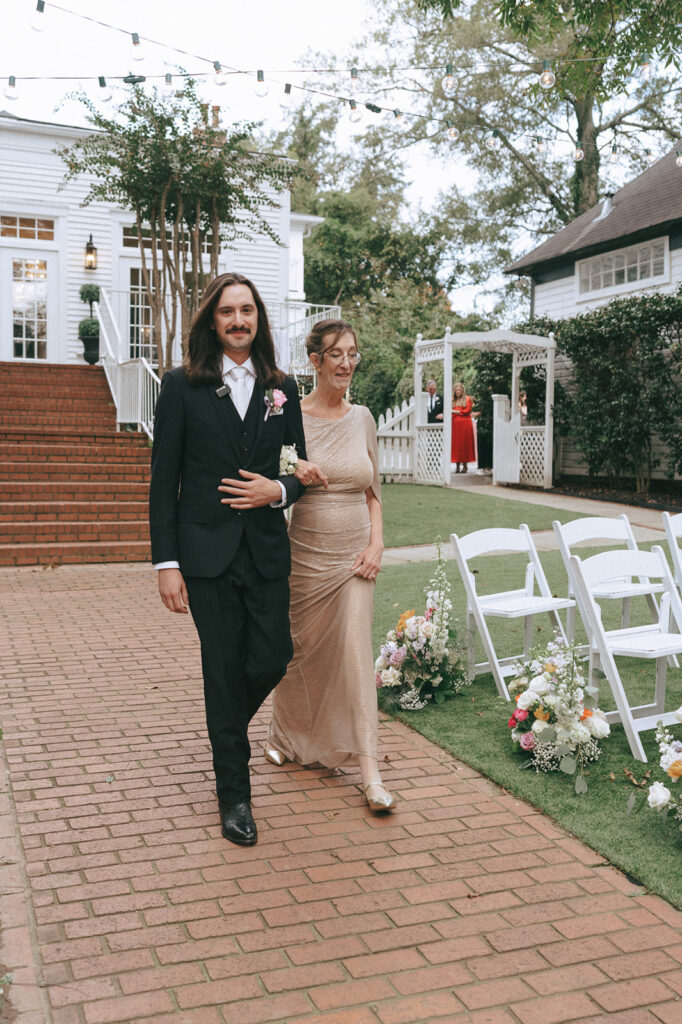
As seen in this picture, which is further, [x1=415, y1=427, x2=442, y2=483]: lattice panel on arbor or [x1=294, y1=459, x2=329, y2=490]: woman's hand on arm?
[x1=415, y1=427, x2=442, y2=483]: lattice panel on arbor

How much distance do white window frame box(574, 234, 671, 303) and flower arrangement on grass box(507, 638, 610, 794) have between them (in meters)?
15.8

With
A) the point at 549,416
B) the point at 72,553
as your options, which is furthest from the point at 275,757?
the point at 549,416

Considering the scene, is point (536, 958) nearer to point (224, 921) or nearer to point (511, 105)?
point (224, 921)

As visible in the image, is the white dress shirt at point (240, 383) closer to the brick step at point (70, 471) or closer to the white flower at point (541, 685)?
the white flower at point (541, 685)

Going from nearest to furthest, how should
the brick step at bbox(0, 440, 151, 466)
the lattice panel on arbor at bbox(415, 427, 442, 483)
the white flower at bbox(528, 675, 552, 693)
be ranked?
the white flower at bbox(528, 675, 552, 693) < the brick step at bbox(0, 440, 151, 466) < the lattice panel on arbor at bbox(415, 427, 442, 483)

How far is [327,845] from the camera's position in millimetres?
3727

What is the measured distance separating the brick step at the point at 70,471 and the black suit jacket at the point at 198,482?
379 inches

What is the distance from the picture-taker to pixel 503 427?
19359 millimetres

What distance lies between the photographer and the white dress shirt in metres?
3.84

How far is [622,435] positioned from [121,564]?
946cm

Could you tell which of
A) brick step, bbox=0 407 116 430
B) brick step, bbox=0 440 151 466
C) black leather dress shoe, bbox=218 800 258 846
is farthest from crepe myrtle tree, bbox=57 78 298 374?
black leather dress shoe, bbox=218 800 258 846

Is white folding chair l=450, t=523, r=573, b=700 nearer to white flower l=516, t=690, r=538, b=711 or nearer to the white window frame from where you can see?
white flower l=516, t=690, r=538, b=711

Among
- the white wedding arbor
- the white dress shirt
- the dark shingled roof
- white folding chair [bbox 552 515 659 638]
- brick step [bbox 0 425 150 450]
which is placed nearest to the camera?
the white dress shirt

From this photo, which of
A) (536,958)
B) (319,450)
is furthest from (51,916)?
(319,450)
